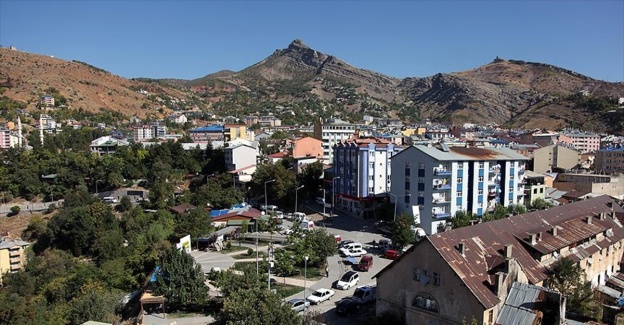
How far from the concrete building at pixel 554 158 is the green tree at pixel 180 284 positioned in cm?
5235

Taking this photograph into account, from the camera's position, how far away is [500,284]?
17531 millimetres

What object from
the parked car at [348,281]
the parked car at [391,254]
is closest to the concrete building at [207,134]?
the parked car at [391,254]

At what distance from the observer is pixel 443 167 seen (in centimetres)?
4000

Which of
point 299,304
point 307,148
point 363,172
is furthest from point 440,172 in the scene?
point 307,148

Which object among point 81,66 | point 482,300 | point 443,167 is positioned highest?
point 81,66

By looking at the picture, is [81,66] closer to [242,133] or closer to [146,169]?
[242,133]

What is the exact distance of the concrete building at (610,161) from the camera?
6738cm

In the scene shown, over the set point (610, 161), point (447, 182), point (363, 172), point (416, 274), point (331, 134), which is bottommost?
point (416, 274)

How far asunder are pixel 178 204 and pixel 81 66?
125m

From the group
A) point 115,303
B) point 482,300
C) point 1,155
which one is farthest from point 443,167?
point 1,155

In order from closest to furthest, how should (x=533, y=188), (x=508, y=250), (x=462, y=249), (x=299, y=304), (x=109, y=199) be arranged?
(x=462, y=249)
(x=508, y=250)
(x=299, y=304)
(x=533, y=188)
(x=109, y=199)

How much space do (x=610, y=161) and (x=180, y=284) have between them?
67.9 metres

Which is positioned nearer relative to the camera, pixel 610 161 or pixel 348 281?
pixel 348 281

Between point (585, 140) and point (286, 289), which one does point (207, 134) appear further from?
point (286, 289)
